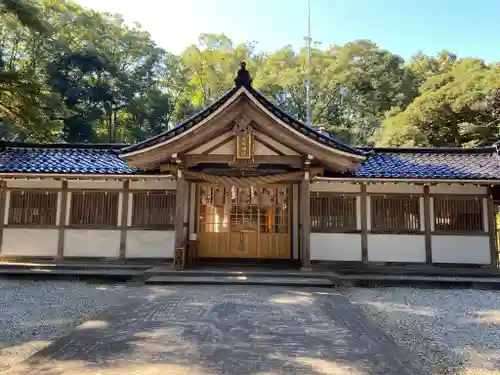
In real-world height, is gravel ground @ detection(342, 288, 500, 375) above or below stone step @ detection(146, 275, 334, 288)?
below

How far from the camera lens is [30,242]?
34.2ft

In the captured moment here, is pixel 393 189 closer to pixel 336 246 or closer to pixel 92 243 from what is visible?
pixel 336 246

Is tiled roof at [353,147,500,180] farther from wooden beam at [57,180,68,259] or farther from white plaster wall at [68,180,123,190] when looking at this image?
wooden beam at [57,180,68,259]

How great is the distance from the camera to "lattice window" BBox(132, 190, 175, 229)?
1043 cm

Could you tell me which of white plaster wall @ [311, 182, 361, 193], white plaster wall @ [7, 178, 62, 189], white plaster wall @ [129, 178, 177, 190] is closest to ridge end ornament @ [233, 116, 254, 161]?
white plaster wall @ [311, 182, 361, 193]

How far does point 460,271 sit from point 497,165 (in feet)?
11.2

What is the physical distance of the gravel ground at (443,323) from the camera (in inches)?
165

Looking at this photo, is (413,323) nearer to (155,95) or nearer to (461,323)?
(461,323)

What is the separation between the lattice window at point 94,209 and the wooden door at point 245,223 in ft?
8.21

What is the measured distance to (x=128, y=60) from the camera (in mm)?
35125

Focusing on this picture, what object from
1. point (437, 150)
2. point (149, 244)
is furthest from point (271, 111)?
point (437, 150)

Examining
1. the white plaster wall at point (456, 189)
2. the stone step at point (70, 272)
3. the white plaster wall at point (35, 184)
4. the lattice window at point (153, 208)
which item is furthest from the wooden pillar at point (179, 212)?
the white plaster wall at point (456, 189)

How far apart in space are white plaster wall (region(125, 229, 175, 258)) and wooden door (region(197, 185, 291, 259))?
91 cm

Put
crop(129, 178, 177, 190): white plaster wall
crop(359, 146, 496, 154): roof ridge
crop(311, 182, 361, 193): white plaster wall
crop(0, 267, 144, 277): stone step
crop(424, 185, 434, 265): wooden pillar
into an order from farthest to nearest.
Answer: crop(359, 146, 496, 154): roof ridge
crop(129, 178, 177, 190): white plaster wall
crop(311, 182, 361, 193): white plaster wall
crop(424, 185, 434, 265): wooden pillar
crop(0, 267, 144, 277): stone step
